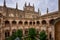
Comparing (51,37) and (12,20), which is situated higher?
(12,20)

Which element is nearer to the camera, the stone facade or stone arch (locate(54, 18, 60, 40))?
stone arch (locate(54, 18, 60, 40))

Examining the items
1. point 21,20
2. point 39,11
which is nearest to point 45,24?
point 21,20

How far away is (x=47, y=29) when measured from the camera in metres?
30.7

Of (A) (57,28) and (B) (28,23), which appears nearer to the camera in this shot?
(A) (57,28)

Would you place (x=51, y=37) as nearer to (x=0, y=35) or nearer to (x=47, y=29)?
(x=47, y=29)

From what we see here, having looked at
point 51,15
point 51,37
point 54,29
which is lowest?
point 51,37

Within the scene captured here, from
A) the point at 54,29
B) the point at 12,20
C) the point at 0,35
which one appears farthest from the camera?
the point at 12,20

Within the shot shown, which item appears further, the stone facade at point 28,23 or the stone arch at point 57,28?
the stone facade at point 28,23

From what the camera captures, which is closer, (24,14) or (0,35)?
(0,35)

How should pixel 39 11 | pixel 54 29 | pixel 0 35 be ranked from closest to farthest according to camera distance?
1. pixel 54 29
2. pixel 0 35
3. pixel 39 11

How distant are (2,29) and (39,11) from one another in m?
19.4

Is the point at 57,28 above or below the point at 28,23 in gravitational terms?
below

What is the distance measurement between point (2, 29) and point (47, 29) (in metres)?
10.4

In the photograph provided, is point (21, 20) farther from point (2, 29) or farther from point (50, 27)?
point (50, 27)
